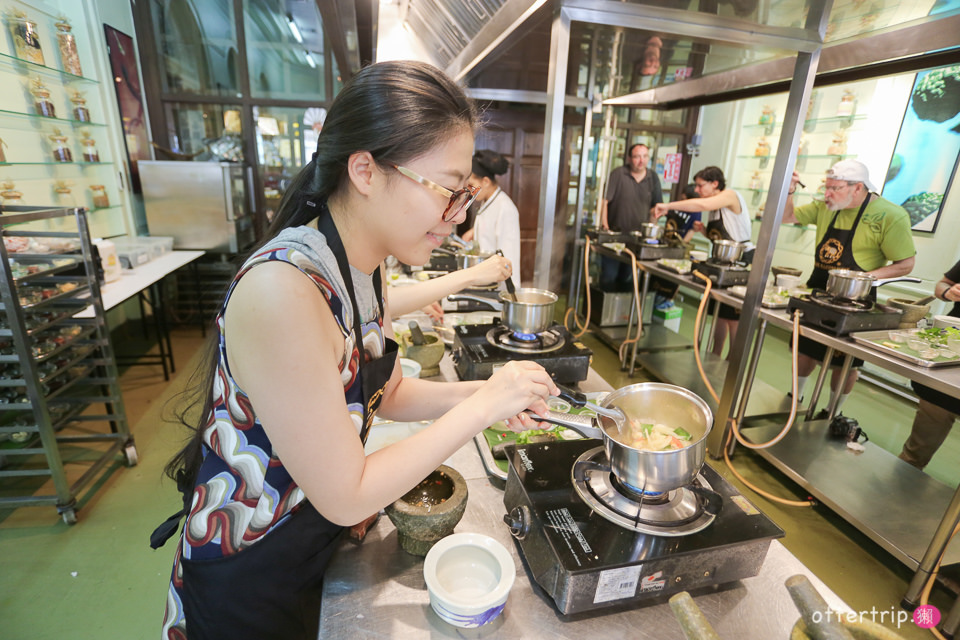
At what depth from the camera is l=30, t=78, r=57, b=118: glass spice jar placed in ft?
→ 11.0

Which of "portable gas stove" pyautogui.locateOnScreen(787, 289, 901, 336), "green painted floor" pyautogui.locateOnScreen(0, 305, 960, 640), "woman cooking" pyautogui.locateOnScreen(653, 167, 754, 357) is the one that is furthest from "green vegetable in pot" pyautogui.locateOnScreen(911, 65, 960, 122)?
"green painted floor" pyautogui.locateOnScreen(0, 305, 960, 640)

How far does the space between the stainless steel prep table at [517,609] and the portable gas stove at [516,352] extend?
2.13 feet

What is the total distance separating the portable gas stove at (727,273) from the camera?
10.9 ft

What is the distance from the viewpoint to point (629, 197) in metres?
5.54

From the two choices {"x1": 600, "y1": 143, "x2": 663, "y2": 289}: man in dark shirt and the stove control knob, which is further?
{"x1": 600, "y1": 143, "x2": 663, "y2": 289}: man in dark shirt

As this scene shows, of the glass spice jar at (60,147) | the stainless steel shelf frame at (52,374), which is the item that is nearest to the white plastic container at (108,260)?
the stainless steel shelf frame at (52,374)

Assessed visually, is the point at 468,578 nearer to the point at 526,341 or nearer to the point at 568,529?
the point at 568,529

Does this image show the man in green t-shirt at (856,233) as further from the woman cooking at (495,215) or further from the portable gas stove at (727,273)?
the woman cooking at (495,215)

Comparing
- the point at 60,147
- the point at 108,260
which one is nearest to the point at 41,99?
the point at 60,147

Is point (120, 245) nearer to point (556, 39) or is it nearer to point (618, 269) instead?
point (556, 39)

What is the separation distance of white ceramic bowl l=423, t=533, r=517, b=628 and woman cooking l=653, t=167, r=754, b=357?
3.94m

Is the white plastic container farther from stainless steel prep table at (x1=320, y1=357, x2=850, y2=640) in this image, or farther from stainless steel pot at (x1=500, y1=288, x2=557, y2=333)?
stainless steel prep table at (x1=320, y1=357, x2=850, y2=640)

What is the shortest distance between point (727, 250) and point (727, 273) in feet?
0.70

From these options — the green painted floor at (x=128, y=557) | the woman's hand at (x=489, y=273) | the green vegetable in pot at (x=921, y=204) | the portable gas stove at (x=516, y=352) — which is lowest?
the green painted floor at (x=128, y=557)
